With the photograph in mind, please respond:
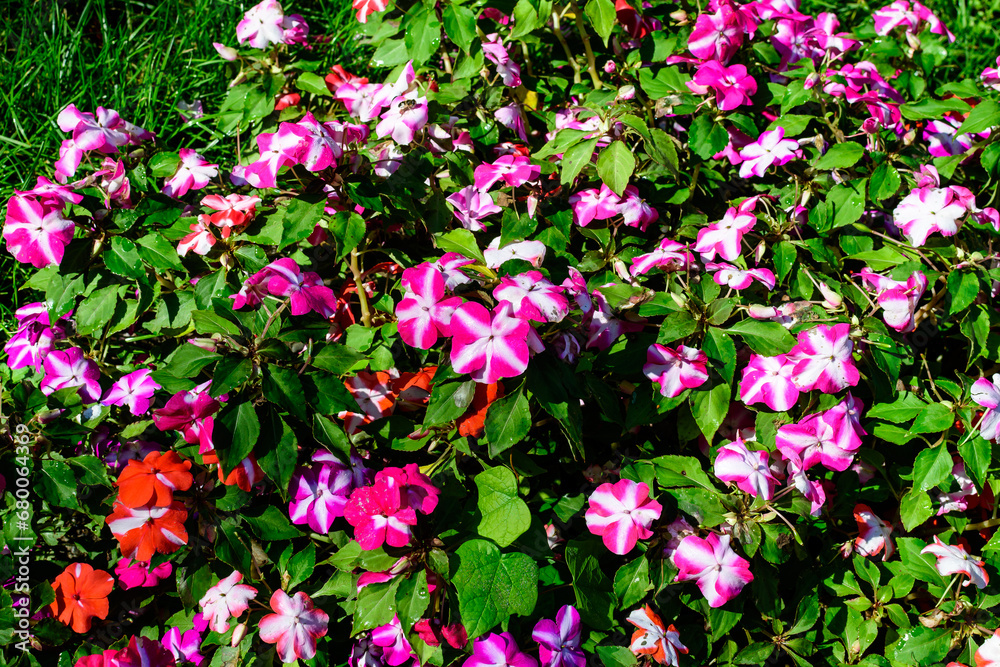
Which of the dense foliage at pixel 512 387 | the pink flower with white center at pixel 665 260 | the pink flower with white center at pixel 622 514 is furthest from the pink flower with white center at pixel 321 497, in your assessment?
the pink flower with white center at pixel 665 260

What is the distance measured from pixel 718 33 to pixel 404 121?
2.33 ft

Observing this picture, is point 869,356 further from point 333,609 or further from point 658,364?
point 333,609

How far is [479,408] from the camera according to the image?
50.5 inches

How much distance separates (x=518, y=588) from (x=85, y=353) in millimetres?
1121

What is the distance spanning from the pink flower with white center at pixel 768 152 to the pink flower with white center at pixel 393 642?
1.12m

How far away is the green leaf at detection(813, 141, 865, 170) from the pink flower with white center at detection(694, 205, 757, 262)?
0.20 metres

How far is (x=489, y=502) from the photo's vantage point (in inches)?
48.2

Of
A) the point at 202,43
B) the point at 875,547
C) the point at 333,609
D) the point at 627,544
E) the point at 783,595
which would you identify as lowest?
the point at 783,595

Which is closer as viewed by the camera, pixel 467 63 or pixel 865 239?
pixel 865 239

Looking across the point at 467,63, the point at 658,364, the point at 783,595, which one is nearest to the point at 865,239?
the point at 658,364

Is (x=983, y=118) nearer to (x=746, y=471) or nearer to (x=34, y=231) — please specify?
(x=746, y=471)

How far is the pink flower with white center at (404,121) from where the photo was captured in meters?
1.49

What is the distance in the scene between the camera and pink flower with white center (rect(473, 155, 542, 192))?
1.49 metres

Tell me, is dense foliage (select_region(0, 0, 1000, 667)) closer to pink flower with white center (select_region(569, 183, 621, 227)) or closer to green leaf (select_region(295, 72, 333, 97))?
pink flower with white center (select_region(569, 183, 621, 227))
